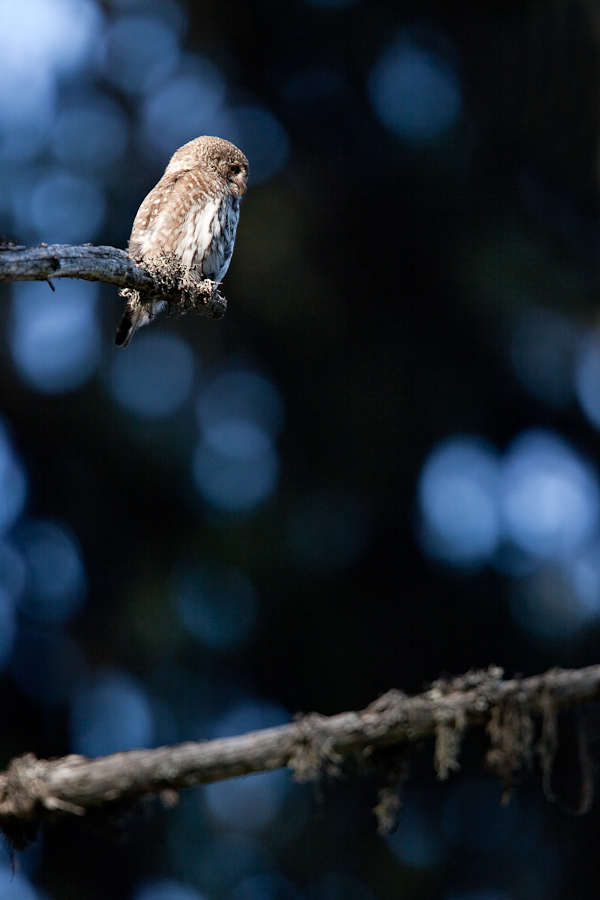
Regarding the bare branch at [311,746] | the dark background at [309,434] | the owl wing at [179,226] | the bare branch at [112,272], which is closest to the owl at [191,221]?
the owl wing at [179,226]

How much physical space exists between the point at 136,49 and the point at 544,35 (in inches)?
180

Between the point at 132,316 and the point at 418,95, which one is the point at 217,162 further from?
the point at 418,95

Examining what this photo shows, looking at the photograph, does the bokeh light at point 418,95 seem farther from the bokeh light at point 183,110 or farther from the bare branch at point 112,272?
the bare branch at point 112,272

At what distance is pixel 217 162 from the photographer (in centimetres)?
448

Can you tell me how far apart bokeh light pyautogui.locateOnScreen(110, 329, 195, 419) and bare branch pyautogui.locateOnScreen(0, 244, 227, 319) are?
708 centimetres

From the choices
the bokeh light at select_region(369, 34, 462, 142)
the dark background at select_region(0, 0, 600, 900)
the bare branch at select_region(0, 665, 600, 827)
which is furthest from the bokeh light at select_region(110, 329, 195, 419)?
the bare branch at select_region(0, 665, 600, 827)

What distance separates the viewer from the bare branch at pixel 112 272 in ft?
7.98

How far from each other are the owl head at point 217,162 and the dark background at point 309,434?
4.86 metres

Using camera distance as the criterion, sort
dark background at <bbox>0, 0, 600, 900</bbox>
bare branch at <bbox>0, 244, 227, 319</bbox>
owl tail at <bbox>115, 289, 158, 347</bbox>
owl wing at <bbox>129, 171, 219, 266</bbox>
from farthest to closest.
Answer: dark background at <bbox>0, 0, 600, 900</bbox>, owl wing at <bbox>129, 171, 219, 266</bbox>, owl tail at <bbox>115, 289, 158, 347</bbox>, bare branch at <bbox>0, 244, 227, 319</bbox>

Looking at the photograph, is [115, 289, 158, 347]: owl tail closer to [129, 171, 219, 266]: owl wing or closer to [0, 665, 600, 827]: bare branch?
[129, 171, 219, 266]: owl wing

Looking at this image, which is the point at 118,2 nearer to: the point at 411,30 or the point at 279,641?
the point at 411,30

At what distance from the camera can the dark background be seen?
941cm

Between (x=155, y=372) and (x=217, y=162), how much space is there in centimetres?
608

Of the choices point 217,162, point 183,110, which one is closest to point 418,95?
point 183,110
